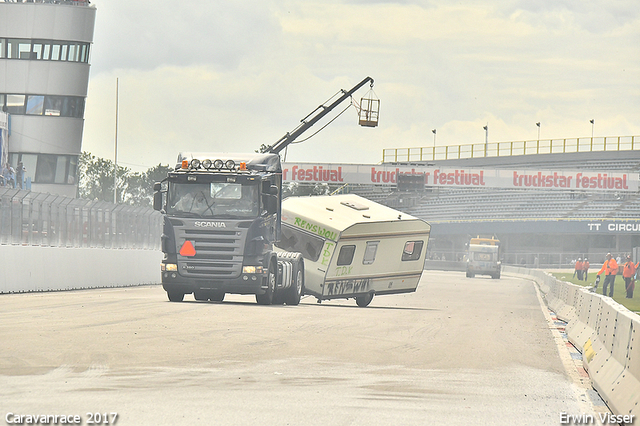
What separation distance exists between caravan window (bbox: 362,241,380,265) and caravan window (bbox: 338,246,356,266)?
554 millimetres

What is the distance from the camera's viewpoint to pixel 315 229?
80.7ft

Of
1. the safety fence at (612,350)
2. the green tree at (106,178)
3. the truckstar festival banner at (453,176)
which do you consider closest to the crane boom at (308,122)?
the truckstar festival banner at (453,176)

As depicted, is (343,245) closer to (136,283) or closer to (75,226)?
(75,226)

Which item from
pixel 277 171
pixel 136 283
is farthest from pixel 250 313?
pixel 136 283

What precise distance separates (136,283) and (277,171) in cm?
1412

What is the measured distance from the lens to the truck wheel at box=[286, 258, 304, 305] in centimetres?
2356

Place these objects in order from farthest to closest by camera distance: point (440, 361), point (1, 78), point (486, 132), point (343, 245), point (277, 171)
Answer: point (486, 132), point (1, 78), point (343, 245), point (277, 171), point (440, 361)

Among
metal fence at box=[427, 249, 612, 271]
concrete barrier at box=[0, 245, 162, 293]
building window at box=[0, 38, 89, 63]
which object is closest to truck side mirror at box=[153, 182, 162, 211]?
concrete barrier at box=[0, 245, 162, 293]

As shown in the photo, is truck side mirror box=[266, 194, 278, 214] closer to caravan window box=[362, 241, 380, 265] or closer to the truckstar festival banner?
caravan window box=[362, 241, 380, 265]

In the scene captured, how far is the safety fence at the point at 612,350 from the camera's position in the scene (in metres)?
8.63

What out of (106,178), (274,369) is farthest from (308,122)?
(106,178)

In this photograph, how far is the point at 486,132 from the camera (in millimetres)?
101500

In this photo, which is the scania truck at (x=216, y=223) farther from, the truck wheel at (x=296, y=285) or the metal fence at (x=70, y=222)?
the metal fence at (x=70, y=222)

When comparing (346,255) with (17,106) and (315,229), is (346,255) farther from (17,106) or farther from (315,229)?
(17,106)
